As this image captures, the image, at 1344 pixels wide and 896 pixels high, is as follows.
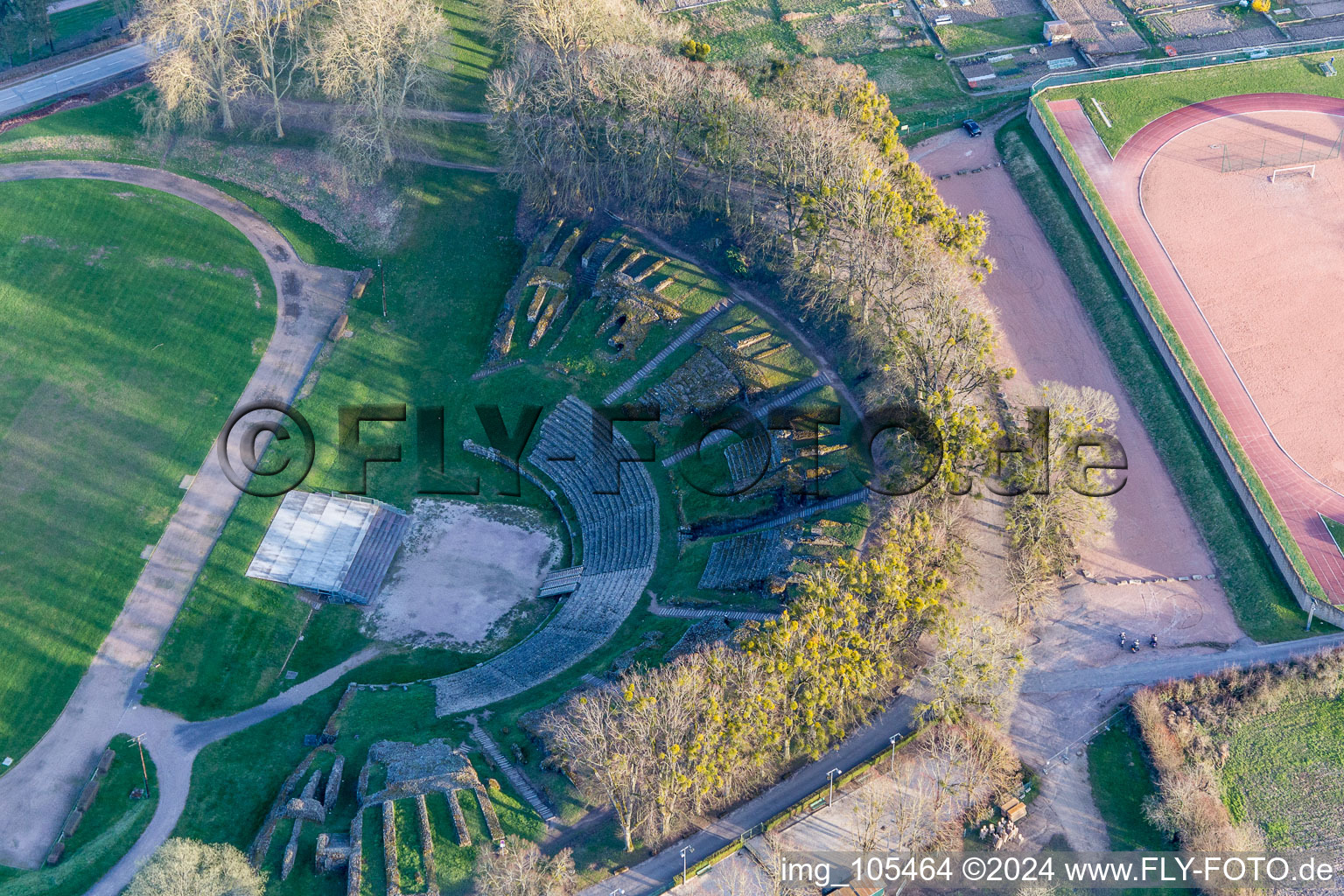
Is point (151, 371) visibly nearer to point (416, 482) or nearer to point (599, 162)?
point (416, 482)

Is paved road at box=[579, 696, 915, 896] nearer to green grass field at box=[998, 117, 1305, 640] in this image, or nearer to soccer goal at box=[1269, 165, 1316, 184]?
green grass field at box=[998, 117, 1305, 640]

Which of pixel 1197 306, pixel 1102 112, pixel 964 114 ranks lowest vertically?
pixel 1197 306

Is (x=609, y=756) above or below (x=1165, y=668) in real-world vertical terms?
below

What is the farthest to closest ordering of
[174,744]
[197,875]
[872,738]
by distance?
[174,744] < [872,738] < [197,875]

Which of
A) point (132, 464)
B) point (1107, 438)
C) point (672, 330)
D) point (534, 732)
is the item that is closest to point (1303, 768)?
point (1107, 438)

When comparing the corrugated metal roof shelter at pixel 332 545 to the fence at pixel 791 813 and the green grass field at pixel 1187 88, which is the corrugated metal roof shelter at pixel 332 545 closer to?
the fence at pixel 791 813

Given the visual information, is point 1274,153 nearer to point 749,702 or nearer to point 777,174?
point 777,174

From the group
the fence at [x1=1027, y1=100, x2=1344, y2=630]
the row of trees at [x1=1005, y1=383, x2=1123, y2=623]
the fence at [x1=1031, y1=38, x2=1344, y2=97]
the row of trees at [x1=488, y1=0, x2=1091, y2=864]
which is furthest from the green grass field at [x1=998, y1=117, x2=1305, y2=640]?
the row of trees at [x1=488, y1=0, x2=1091, y2=864]

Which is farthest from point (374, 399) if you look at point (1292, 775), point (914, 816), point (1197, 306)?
point (1292, 775)

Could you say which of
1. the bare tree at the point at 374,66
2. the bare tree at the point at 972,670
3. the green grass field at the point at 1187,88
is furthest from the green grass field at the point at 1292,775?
the bare tree at the point at 374,66
